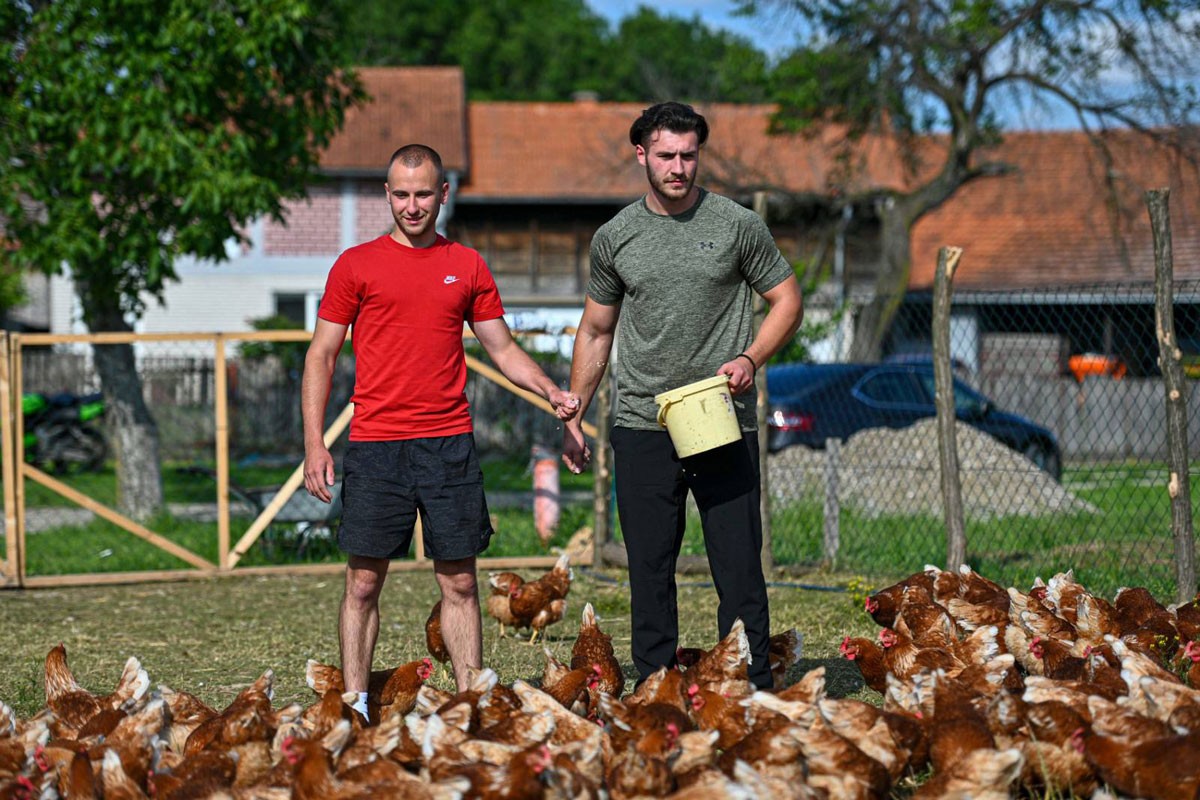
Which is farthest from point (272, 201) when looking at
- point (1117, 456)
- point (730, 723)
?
point (730, 723)

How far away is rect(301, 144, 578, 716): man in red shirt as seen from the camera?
4801mm

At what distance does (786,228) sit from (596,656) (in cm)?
2721

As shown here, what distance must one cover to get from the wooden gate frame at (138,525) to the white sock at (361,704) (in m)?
4.77

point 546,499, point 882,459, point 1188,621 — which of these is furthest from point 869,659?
point 882,459

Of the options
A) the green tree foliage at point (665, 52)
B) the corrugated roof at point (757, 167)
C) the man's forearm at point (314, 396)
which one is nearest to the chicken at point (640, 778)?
the man's forearm at point (314, 396)

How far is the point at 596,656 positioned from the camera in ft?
17.2

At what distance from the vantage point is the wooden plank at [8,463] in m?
9.45

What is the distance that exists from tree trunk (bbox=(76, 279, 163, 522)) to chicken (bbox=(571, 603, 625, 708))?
8.79 meters

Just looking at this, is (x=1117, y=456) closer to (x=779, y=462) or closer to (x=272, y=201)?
(x=779, y=462)

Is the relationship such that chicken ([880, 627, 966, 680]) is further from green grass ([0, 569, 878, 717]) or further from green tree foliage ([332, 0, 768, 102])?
green tree foliage ([332, 0, 768, 102])

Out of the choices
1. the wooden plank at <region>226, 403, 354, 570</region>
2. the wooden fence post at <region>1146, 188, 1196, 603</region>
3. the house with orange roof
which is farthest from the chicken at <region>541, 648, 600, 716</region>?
the house with orange roof

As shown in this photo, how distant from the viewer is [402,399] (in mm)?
4852

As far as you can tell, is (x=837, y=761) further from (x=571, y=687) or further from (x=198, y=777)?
(x=198, y=777)

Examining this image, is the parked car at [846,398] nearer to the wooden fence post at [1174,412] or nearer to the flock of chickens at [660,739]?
the wooden fence post at [1174,412]
